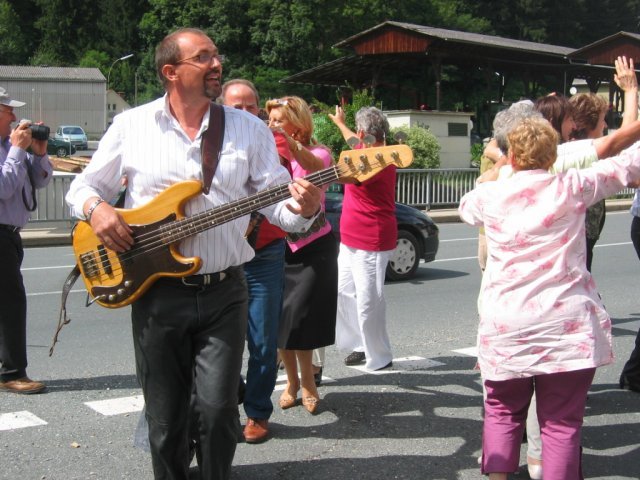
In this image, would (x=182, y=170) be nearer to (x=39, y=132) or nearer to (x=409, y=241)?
(x=39, y=132)

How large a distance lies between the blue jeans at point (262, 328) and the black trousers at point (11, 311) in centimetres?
180

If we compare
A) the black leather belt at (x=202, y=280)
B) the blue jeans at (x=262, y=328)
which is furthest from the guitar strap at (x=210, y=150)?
the blue jeans at (x=262, y=328)

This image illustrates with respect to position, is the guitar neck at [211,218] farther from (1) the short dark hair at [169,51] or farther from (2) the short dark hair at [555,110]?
(2) the short dark hair at [555,110]

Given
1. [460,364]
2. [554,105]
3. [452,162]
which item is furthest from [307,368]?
[452,162]

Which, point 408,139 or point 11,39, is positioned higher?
point 11,39

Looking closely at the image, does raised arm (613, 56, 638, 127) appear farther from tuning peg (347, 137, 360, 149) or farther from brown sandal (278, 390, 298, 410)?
brown sandal (278, 390, 298, 410)

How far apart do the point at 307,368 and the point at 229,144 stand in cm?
221

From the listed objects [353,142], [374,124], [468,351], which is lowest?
[468,351]

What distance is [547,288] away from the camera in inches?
143

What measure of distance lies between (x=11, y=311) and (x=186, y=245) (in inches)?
104

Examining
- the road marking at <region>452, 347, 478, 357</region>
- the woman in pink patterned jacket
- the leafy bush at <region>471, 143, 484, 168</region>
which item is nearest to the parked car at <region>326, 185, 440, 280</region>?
the road marking at <region>452, 347, 478, 357</region>

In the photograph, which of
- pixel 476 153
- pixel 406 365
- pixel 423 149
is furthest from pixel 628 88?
pixel 476 153

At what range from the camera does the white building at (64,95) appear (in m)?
70.3

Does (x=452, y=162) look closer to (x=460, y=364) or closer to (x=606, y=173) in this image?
(x=460, y=364)
